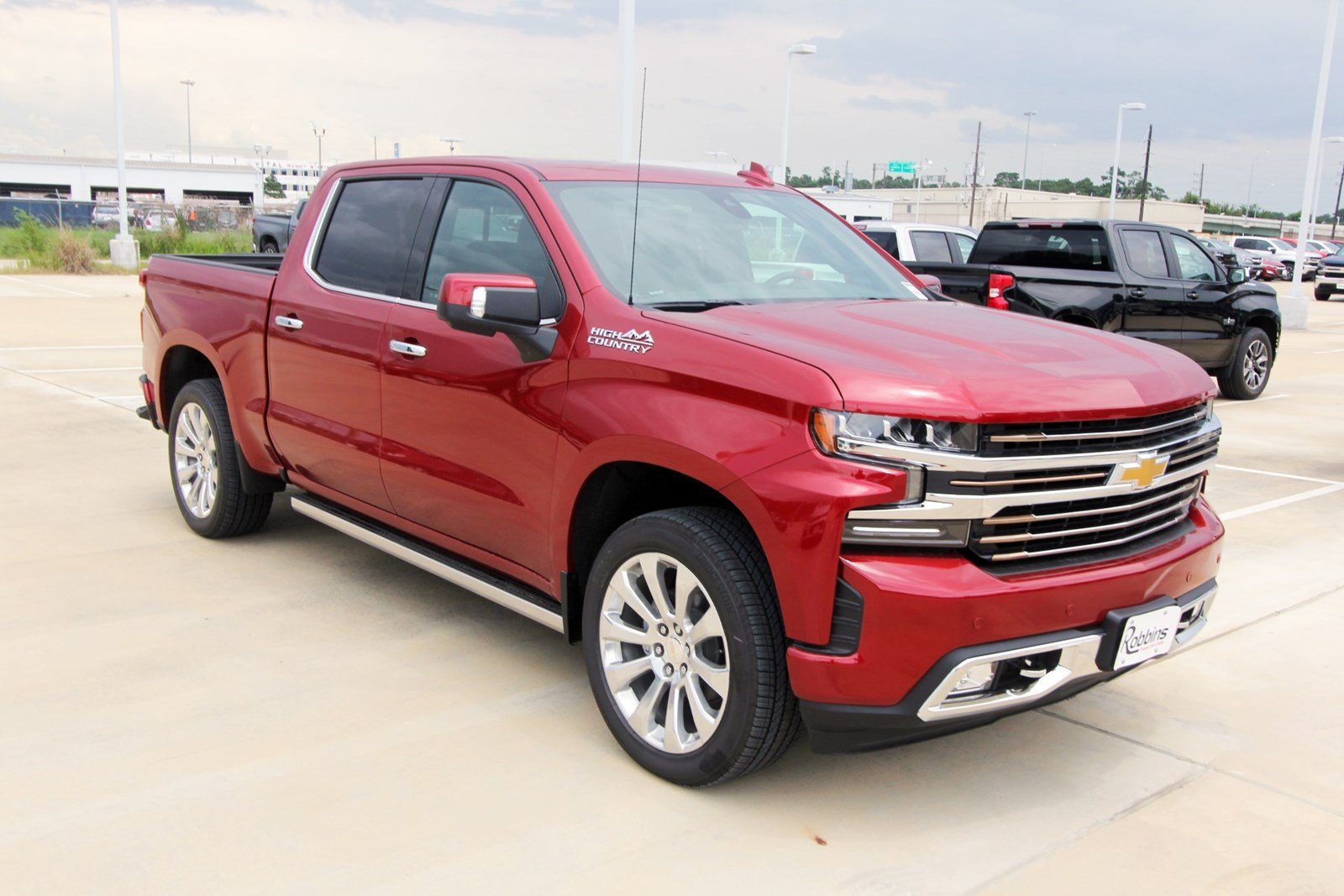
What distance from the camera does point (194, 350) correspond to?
6.21 metres

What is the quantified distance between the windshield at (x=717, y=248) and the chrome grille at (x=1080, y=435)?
126 centimetres

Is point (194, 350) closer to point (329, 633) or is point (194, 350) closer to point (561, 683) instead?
point (329, 633)

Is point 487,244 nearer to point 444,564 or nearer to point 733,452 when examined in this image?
point 444,564

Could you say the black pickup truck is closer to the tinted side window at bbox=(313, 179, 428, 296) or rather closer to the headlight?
the tinted side window at bbox=(313, 179, 428, 296)

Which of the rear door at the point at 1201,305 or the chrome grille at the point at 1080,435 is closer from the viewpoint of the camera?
the chrome grille at the point at 1080,435

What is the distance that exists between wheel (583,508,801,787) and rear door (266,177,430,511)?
149cm

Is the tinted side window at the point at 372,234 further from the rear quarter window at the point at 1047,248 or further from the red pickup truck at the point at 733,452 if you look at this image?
the rear quarter window at the point at 1047,248

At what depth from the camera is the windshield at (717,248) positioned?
4.10 meters

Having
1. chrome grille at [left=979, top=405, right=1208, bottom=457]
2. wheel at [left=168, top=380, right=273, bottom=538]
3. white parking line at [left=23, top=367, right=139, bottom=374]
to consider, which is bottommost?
white parking line at [left=23, top=367, right=139, bottom=374]

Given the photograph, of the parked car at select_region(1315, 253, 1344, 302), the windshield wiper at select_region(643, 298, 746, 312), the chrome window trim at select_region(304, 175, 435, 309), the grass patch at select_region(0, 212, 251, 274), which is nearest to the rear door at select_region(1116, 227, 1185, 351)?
the chrome window trim at select_region(304, 175, 435, 309)

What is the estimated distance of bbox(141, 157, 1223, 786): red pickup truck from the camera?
311 cm

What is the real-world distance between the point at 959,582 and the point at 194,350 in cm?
458

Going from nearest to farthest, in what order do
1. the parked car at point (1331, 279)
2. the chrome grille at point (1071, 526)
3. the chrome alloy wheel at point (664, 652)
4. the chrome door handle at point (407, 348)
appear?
the chrome grille at point (1071, 526) → the chrome alloy wheel at point (664, 652) → the chrome door handle at point (407, 348) → the parked car at point (1331, 279)

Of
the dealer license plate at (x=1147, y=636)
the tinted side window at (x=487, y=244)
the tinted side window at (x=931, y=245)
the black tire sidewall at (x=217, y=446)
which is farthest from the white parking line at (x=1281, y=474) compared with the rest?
the black tire sidewall at (x=217, y=446)
